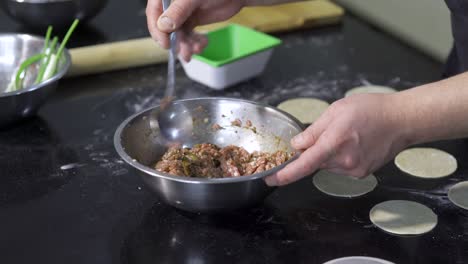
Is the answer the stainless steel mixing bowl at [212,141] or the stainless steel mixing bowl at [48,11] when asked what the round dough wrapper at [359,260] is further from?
the stainless steel mixing bowl at [48,11]

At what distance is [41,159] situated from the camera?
159cm

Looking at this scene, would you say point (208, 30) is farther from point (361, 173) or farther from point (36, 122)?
point (361, 173)

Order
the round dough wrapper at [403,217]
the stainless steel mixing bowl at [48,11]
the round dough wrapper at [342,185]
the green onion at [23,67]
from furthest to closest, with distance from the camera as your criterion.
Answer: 1. the stainless steel mixing bowl at [48,11]
2. the green onion at [23,67]
3. the round dough wrapper at [342,185]
4. the round dough wrapper at [403,217]

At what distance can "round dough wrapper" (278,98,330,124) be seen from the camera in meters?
1.76

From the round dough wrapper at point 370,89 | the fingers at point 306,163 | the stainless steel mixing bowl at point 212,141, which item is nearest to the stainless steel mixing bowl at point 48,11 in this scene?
the stainless steel mixing bowl at point 212,141

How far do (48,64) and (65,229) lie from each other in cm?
66

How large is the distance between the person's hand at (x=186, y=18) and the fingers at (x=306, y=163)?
0.48m

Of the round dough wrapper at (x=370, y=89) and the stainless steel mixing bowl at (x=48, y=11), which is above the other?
the stainless steel mixing bowl at (x=48, y=11)

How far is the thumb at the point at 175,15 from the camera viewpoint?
1484mm

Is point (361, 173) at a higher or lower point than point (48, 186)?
higher

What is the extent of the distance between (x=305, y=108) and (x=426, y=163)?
15.3 inches

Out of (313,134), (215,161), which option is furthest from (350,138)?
(215,161)

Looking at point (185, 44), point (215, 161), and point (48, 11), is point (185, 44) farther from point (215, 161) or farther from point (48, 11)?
point (48, 11)

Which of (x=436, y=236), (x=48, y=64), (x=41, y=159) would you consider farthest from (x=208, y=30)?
(x=436, y=236)
